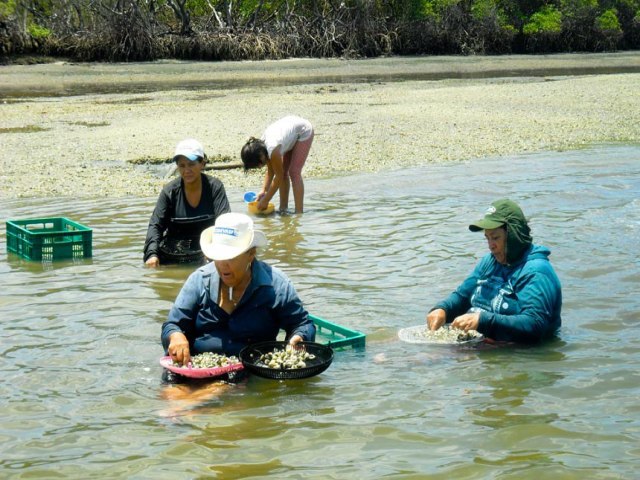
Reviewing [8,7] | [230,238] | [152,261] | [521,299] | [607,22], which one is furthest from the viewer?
[607,22]

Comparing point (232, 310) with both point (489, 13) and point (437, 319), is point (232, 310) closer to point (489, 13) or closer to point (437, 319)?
point (437, 319)

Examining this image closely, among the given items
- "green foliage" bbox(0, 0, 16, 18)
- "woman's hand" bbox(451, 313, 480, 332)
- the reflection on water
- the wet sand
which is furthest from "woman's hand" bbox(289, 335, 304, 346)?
"green foliage" bbox(0, 0, 16, 18)

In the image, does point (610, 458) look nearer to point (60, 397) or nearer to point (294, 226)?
point (60, 397)

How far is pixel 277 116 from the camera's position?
2059 cm

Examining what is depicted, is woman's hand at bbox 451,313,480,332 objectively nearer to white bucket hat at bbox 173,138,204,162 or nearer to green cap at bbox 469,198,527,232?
green cap at bbox 469,198,527,232

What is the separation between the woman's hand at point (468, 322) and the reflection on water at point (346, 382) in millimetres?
226

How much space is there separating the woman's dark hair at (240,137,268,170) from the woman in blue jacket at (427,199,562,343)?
13.7 feet

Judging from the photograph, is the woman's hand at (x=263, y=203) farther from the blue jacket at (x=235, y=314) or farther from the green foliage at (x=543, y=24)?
the green foliage at (x=543, y=24)

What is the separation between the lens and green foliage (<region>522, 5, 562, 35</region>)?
50844 mm

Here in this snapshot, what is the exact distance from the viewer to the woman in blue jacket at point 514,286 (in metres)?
6.12

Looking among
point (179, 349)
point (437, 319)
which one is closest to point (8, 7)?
point (437, 319)

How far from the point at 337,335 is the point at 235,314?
118cm

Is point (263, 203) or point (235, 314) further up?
point (235, 314)

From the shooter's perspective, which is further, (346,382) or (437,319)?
(437,319)
